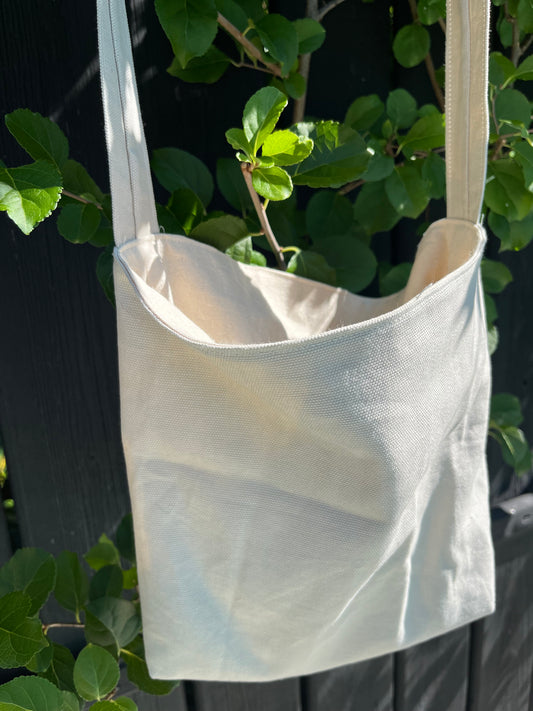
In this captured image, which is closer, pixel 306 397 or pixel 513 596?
pixel 306 397

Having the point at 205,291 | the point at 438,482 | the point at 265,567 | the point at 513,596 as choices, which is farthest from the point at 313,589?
the point at 513,596

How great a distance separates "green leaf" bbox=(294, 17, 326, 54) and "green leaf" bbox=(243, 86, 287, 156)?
151 millimetres

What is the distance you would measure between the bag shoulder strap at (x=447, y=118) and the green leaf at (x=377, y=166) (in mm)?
78

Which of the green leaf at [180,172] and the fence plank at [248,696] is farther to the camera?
the fence plank at [248,696]

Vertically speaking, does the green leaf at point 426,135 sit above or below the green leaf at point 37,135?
below

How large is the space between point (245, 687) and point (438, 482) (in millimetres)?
485

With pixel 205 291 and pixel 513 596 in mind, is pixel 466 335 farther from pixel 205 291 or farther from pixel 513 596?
pixel 513 596

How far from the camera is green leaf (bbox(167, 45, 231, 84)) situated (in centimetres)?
Result: 60

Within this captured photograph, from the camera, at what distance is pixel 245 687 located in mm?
869

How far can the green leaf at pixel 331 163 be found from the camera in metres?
0.54

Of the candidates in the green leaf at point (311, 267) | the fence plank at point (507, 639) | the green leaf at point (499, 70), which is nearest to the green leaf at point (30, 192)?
the green leaf at point (311, 267)

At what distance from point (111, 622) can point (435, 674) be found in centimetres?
67

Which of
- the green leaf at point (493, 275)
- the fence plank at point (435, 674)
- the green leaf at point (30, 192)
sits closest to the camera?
the green leaf at point (30, 192)

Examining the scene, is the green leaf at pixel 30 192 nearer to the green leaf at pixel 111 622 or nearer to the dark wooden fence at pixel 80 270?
the dark wooden fence at pixel 80 270
